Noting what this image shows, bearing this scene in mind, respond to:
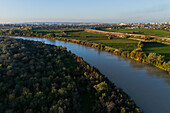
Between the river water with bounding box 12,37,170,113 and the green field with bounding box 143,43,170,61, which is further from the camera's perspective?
the green field with bounding box 143,43,170,61

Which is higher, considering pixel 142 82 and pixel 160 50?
pixel 160 50

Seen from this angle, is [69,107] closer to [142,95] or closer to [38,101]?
[38,101]

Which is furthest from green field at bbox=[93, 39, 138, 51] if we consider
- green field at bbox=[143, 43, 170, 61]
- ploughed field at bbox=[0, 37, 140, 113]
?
ploughed field at bbox=[0, 37, 140, 113]

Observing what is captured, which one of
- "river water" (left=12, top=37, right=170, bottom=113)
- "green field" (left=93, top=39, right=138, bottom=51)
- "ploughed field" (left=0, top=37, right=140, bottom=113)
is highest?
"green field" (left=93, top=39, right=138, bottom=51)

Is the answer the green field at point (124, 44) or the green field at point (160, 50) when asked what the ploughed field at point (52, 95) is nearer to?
the green field at point (160, 50)

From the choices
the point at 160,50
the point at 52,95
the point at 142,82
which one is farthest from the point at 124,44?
the point at 52,95

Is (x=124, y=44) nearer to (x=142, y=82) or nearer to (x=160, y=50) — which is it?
(x=160, y=50)

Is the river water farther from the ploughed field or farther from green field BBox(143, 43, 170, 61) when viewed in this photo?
green field BBox(143, 43, 170, 61)

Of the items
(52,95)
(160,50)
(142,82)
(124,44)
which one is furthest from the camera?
(124,44)
